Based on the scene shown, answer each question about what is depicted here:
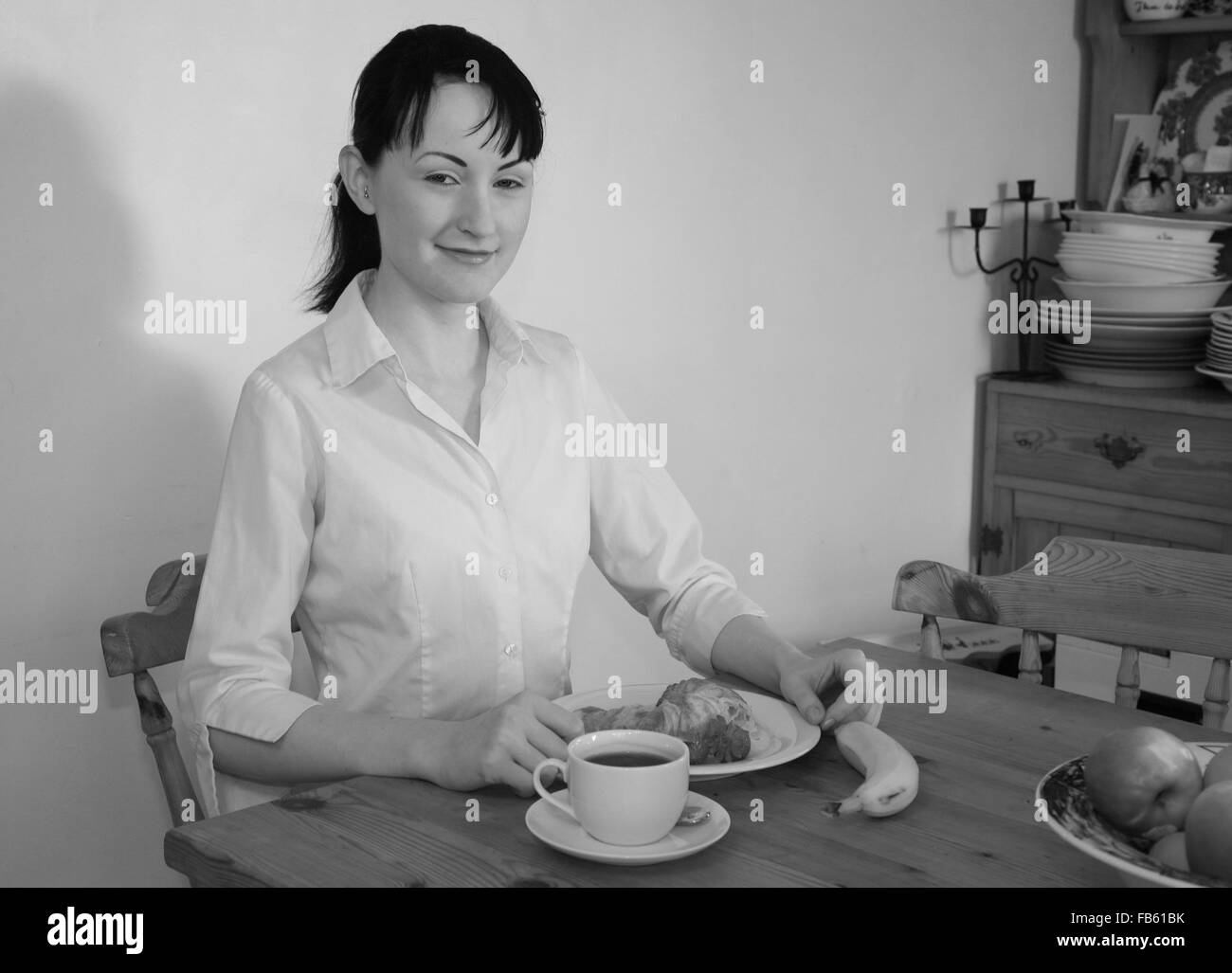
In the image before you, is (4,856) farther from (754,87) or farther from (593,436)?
(754,87)

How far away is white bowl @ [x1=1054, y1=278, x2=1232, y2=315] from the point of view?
8.86 ft

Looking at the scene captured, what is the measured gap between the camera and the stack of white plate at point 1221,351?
256cm

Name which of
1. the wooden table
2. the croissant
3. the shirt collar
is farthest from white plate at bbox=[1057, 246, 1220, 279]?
the croissant

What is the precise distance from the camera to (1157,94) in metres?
3.05

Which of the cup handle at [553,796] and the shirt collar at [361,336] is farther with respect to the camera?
the shirt collar at [361,336]

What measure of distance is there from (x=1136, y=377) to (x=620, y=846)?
2.08m

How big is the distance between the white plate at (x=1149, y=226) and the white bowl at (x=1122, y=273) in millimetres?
63

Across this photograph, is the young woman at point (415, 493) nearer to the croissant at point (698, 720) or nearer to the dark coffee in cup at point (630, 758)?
the croissant at point (698, 720)

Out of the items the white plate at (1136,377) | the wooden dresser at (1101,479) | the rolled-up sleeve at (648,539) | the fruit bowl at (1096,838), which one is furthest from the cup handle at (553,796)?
the white plate at (1136,377)

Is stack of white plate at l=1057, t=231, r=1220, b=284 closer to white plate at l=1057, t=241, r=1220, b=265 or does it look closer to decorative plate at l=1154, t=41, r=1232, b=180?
white plate at l=1057, t=241, r=1220, b=265

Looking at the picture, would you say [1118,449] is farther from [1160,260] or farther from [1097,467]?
[1160,260]

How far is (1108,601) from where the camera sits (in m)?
1.53

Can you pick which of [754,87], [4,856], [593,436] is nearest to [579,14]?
[754,87]

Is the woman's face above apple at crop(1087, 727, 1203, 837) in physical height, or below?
above
